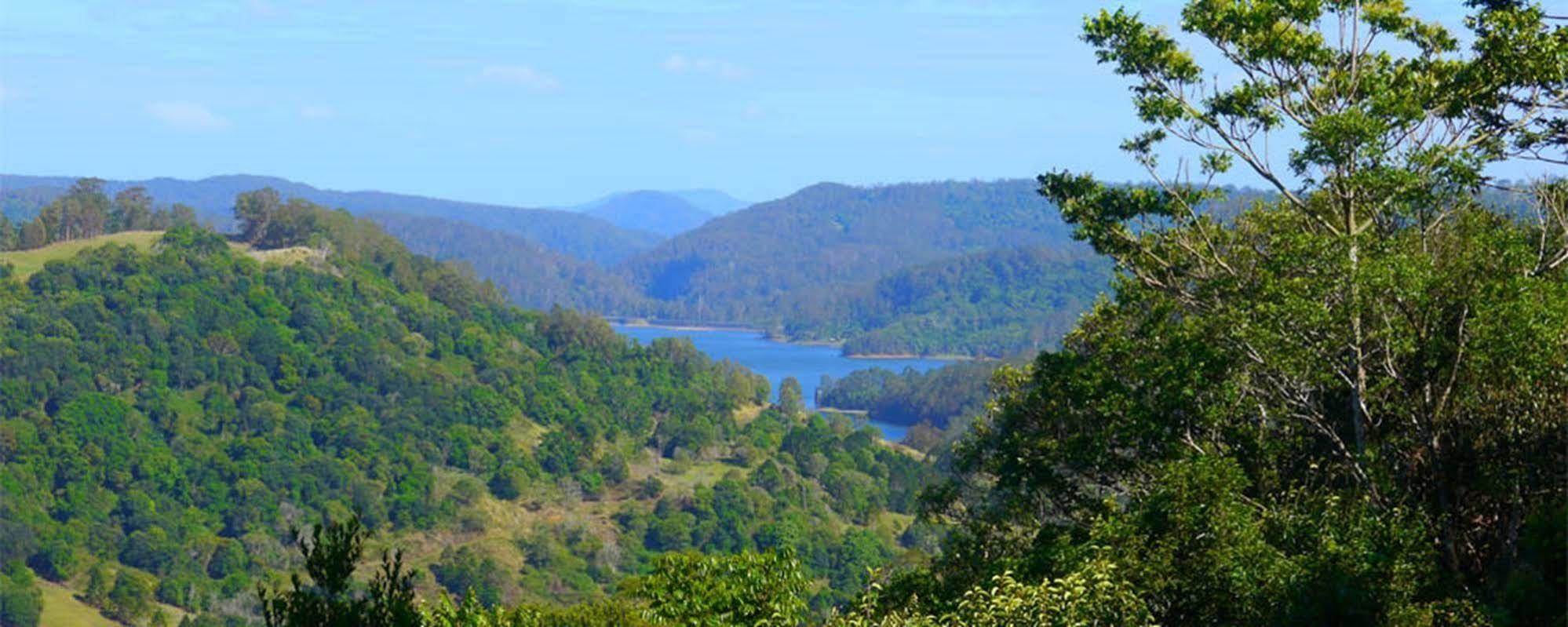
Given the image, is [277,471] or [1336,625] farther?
[277,471]

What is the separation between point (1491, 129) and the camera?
14.2 metres

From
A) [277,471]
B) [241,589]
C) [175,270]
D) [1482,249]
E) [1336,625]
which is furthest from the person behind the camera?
[175,270]

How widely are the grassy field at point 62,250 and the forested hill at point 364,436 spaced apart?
57.2 inches

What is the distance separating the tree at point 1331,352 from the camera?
11047 millimetres

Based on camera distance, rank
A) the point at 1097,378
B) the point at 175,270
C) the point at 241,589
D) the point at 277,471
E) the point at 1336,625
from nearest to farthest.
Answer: the point at 1336,625
the point at 1097,378
the point at 241,589
the point at 277,471
the point at 175,270

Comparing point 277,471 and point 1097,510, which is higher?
point 1097,510

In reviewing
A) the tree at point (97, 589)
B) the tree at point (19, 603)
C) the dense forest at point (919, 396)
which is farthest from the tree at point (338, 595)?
the dense forest at point (919, 396)

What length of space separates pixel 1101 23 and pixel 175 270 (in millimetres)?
101116

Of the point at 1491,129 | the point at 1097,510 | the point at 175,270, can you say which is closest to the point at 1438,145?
the point at 1491,129

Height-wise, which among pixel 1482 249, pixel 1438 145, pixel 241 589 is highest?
pixel 1438 145

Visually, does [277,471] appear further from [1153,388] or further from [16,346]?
[1153,388]

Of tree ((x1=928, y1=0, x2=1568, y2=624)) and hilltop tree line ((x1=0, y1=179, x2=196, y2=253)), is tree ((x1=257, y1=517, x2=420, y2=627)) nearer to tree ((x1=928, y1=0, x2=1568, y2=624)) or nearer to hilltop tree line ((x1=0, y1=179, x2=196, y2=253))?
tree ((x1=928, y1=0, x2=1568, y2=624))

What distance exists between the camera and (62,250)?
11025cm

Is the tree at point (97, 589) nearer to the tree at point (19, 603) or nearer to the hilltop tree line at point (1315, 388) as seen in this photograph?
the tree at point (19, 603)
